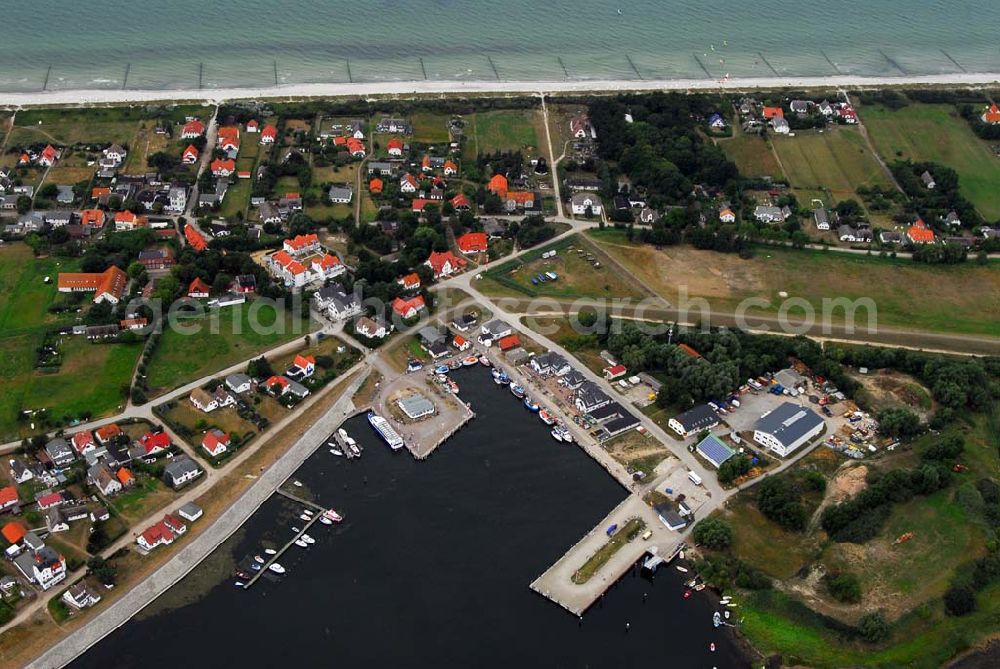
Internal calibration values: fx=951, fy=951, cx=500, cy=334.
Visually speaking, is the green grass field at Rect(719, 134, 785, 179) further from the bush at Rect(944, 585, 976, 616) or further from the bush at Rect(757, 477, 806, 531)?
the bush at Rect(944, 585, 976, 616)

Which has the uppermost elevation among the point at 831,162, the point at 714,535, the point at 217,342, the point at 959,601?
the point at 831,162

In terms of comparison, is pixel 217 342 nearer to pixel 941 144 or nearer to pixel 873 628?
pixel 873 628

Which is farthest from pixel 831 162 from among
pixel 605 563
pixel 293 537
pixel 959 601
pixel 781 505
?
pixel 293 537

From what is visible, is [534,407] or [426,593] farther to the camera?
[534,407]

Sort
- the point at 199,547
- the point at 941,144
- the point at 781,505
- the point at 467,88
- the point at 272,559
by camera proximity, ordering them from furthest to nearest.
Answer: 1. the point at 467,88
2. the point at 941,144
3. the point at 781,505
4. the point at 272,559
5. the point at 199,547

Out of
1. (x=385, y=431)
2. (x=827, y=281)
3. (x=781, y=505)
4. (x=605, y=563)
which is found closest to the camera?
(x=605, y=563)

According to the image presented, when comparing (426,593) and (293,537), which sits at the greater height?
(293,537)
